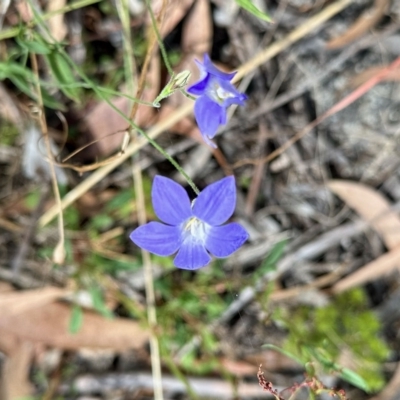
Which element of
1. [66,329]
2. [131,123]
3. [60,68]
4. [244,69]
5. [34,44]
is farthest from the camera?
[66,329]

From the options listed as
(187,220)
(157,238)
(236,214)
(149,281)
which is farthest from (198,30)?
(157,238)

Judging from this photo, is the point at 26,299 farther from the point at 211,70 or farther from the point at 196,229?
the point at 211,70

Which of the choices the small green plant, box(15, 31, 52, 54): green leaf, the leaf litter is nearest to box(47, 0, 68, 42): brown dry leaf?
the leaf litter

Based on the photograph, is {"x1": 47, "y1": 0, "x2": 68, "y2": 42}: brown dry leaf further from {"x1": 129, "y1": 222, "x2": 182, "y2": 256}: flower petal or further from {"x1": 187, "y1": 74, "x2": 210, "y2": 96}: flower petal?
{"x1": 129, "y1": 222, "x2": 182, "y2": 256}: flower petal

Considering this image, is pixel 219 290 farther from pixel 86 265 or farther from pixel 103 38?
pixel 103 38

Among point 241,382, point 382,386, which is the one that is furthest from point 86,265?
point 382,386

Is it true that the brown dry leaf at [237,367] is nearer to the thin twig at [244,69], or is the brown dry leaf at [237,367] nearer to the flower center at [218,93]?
the thin twig at [244,69]
